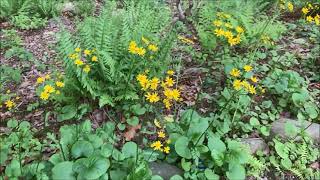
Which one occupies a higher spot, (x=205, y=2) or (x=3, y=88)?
(x=205, y=2)

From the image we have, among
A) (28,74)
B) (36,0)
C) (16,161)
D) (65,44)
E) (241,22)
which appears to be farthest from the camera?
(36,0)

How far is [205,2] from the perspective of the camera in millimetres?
5727

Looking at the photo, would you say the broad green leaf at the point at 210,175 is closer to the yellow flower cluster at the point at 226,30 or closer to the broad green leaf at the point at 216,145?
the broad green leaf at the point at 216,145

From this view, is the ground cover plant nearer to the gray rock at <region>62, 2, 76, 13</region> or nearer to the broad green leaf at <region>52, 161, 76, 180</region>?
the broad green leaf at <region>52, 161, 76, 180</region>

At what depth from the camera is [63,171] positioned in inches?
110

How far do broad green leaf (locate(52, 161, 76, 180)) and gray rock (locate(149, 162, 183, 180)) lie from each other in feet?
2.35

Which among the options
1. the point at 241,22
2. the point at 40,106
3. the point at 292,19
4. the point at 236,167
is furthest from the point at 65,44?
the point at 292,19

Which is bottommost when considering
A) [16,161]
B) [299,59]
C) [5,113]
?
[5,113]

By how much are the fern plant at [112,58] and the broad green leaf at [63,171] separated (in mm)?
819

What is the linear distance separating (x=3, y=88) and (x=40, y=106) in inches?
24.4

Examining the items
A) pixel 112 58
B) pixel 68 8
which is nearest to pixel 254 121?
pixel 112 58

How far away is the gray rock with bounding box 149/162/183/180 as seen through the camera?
3088mm

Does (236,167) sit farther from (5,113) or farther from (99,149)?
(5,113)

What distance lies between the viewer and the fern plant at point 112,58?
3.58 m
